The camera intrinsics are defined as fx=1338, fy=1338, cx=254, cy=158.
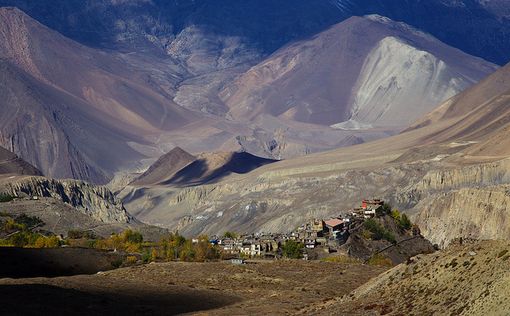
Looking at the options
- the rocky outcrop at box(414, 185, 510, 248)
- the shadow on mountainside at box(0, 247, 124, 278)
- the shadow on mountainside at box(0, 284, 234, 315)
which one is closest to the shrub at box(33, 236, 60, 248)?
the shadow on mountainside at box(0, 247, 124, 278)

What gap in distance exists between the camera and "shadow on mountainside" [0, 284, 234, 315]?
55.4 meters

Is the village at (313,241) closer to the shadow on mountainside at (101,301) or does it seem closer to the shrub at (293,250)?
the shrub at (293,250)

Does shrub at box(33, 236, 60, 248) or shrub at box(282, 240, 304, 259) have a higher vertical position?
shrub at box(33, 236, 60, 248)

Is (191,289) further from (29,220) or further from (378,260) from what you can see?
(29,220)

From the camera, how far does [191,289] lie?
67.4 m

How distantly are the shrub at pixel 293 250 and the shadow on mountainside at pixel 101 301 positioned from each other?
37020 millimetres

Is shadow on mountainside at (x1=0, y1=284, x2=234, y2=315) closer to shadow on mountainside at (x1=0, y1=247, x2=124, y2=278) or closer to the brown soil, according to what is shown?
the brown soil

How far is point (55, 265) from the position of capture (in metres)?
84.6

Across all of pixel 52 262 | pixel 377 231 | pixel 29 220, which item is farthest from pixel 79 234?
pixel 52 262

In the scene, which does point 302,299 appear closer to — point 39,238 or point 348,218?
point 39,238

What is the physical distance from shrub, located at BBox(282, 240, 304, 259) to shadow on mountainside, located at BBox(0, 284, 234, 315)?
121ft

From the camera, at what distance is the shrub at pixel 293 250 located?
102812 mm

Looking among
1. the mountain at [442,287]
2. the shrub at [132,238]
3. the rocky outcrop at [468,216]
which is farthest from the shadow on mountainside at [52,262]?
the rocky outcrop at [468,216]

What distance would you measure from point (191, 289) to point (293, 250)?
123 ft
